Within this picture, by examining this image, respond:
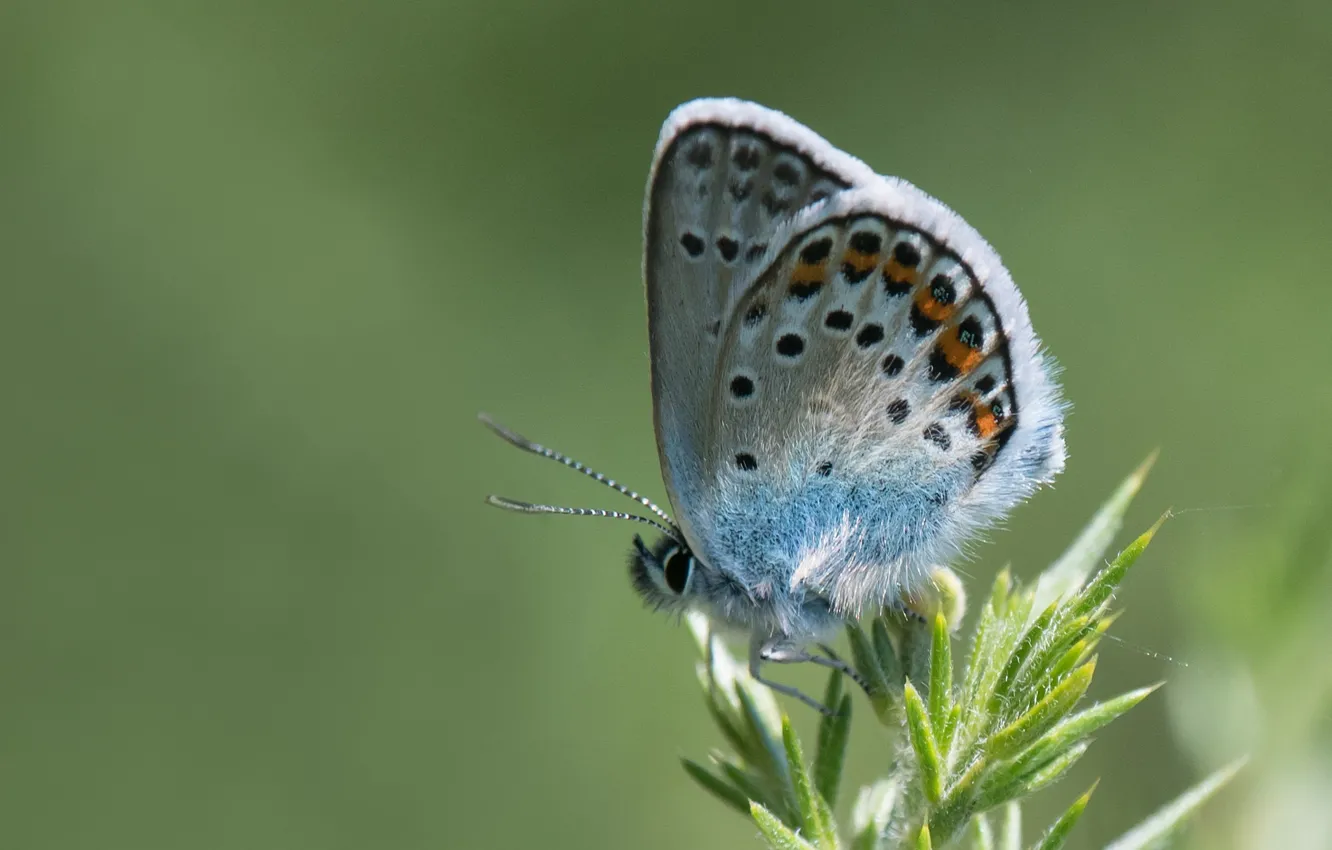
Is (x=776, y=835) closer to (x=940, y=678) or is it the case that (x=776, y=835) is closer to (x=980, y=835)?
(x=940, y=678)

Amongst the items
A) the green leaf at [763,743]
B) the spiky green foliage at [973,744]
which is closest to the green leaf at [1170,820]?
the spiky green foliage at [973,744]

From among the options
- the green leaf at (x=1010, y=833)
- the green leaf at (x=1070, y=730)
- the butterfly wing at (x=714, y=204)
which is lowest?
the green leaf at (x=1010, y=833)

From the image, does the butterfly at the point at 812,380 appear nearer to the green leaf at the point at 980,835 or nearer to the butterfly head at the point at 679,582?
the butterfly head at the point at 679,582

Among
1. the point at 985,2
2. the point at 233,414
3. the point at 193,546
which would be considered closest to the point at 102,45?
the point at 233,414

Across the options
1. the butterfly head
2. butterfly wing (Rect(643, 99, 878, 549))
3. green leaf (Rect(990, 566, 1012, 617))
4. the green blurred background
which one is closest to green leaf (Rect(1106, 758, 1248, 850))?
green leaf (Rect(990, 566, 1012, 617))

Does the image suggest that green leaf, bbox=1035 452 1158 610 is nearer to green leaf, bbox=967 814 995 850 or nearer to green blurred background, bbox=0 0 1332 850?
green leaf, bbox=967 814 995 850

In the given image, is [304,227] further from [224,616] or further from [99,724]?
[99,724]
